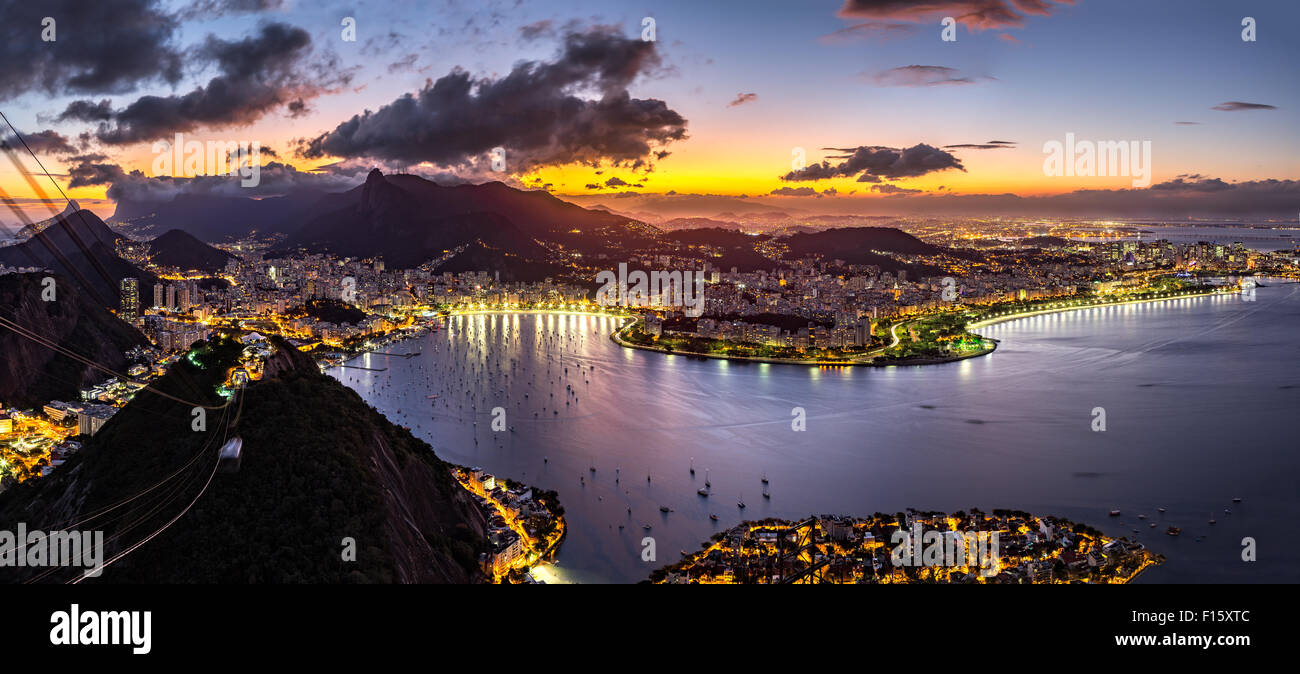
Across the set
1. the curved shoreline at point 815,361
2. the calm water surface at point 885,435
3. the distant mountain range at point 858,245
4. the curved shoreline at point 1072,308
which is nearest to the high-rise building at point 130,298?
the calm water surface at point 885,435

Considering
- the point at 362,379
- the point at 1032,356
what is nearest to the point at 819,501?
the point at 362,379

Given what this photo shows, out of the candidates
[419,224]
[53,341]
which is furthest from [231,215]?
[53,341]

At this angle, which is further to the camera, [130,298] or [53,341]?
[130,298]

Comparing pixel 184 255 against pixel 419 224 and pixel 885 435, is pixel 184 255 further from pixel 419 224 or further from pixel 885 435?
pixel 885 435

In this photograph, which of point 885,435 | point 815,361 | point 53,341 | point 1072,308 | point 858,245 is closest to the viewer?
point 885,435

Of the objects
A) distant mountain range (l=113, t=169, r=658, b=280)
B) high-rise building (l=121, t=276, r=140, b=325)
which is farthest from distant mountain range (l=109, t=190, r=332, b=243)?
high-rise building (l=121, t=276, r=140, b=325)

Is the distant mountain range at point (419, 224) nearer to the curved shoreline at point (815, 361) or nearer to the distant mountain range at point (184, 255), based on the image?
the distant mountain range at point (184, 255)
